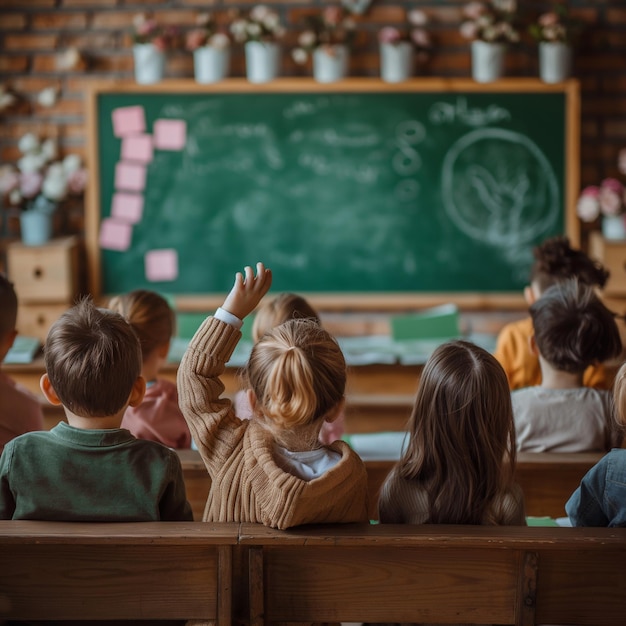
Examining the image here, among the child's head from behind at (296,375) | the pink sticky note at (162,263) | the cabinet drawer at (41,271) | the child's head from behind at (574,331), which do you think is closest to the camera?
the child's head from behind at (296,375)

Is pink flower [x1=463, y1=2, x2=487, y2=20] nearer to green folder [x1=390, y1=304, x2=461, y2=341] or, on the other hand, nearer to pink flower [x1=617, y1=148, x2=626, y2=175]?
pink flower [x1=617, y1=148, x2=626, y2=175]

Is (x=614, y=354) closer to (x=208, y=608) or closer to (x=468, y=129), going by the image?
(x=208, y=608)

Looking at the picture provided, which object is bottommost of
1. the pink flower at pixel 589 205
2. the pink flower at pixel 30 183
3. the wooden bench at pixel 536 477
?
the wooden bench at pixel 536 477

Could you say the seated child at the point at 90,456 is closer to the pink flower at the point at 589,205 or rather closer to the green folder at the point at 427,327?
the green folder at the point at 427,327

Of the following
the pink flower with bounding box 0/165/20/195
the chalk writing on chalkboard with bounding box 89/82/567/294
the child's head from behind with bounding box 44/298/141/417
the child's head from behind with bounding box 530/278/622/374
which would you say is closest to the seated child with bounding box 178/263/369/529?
the child's head from behind with bounding box 44/298/141/417

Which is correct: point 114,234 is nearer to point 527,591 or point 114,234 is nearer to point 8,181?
point 8,181

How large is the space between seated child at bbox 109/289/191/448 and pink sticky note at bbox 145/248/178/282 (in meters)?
1.88

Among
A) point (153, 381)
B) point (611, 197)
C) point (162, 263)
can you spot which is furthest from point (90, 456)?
point (611, 197)

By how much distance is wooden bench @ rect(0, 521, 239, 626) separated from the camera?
1.43m

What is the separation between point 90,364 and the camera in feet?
5.28

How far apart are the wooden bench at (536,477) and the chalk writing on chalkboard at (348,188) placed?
6.84 ft

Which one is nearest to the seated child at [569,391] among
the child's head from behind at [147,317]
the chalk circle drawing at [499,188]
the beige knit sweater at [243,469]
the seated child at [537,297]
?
the seated child at [537,297]

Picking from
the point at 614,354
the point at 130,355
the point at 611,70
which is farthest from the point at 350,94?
the point at 130,355

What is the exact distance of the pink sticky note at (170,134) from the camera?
4160 millimetres
